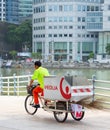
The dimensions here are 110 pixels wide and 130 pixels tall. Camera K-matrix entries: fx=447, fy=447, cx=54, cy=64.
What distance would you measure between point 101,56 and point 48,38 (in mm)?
15610

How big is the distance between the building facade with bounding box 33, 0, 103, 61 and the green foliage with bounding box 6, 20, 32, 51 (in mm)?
11036

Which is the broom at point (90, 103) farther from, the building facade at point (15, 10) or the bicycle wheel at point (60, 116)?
the building facade at point (15, 10)

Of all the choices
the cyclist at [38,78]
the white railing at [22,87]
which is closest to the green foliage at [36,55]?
the white railing at [22,87]

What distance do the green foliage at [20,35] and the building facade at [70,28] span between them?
1104cm

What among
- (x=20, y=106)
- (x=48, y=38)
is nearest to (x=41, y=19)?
(x=48, y=38)

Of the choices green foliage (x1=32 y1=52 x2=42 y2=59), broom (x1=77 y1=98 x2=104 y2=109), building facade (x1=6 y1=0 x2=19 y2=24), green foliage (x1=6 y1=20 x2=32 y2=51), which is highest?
building facade (x1=6 y1=0 x2=19 y2=24)

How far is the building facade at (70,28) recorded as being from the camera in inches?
4813

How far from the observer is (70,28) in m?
123

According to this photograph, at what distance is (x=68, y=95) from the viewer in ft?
34.3

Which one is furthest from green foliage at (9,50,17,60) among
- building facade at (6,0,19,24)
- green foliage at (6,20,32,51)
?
building facade at (6,0,19,24)

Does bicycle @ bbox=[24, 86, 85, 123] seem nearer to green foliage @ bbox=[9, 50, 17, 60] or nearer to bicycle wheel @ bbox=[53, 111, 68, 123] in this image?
bicycle wheel @ bbox=[53, 111, 68, 123]

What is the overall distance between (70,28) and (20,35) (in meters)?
17.7

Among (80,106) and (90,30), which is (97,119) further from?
(90,30)

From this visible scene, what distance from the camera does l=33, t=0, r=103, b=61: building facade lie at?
122250 millimetres
